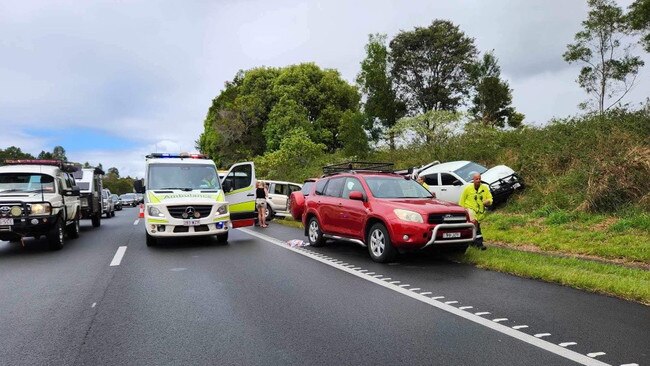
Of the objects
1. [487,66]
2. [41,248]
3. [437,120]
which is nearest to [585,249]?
[41,248]

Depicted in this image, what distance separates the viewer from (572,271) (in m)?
7.80

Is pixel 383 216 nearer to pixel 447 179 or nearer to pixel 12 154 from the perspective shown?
pixel 447 179

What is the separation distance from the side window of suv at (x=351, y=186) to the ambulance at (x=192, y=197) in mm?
3301

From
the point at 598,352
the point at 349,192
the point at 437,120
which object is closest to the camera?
the point at 598,352

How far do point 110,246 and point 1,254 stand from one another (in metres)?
2.36

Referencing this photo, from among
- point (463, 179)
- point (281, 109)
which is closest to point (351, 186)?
point (463, 179)

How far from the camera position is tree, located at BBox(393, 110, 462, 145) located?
93.3ft

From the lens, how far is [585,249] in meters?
10.3

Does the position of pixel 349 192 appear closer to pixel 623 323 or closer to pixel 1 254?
pixel 623 323

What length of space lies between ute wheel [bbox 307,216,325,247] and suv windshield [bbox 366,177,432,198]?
203cm

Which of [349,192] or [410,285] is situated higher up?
[349,192]

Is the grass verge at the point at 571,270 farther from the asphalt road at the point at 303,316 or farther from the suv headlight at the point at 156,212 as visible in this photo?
the suv headlight at the point at 156,212

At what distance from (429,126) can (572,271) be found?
22859 mm

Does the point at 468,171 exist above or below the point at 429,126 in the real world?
below
